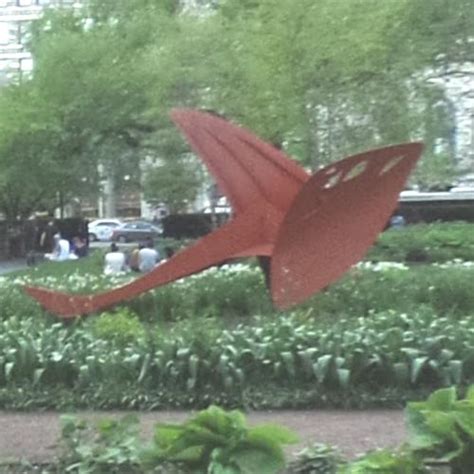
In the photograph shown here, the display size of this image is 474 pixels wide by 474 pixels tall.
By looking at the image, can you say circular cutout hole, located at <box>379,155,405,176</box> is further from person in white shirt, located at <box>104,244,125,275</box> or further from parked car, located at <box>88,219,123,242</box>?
parked car, located at <box>88,219,123,242</box>

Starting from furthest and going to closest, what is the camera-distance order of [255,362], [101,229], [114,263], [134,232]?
[101,229]
[134,232]
[114,263]
[255,362]

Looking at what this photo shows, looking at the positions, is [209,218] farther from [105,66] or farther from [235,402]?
[235,402]

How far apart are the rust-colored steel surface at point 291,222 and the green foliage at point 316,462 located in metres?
8.09

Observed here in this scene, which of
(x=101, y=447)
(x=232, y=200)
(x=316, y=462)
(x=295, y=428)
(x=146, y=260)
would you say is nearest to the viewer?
(x=101, y=447)

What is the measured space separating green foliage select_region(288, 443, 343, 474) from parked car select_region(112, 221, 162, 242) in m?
45.4

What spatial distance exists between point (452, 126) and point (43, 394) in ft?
89.3

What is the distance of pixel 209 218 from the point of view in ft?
162

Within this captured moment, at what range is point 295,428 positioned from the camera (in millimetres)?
10883

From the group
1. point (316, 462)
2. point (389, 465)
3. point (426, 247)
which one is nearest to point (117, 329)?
point (316, 462)

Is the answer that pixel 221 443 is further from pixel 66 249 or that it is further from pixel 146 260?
→ pixel 66 249

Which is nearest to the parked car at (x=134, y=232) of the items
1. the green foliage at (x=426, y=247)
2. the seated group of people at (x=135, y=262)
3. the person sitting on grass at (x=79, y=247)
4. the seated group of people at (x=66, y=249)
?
the person sitting on grass at (x=79, y=247)

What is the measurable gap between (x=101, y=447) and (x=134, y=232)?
49993 millimetres

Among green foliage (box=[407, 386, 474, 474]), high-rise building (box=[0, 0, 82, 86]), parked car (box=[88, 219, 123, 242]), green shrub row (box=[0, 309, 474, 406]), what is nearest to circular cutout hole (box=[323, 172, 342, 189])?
green shrub row (box=[0, 309, 474, 406])

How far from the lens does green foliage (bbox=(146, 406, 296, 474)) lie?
729cm
